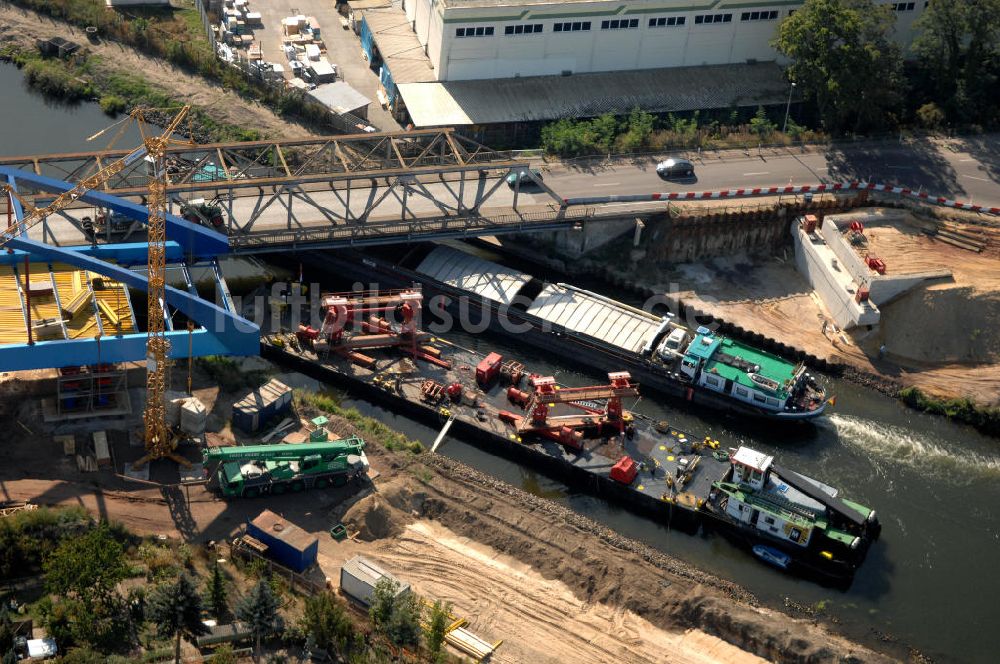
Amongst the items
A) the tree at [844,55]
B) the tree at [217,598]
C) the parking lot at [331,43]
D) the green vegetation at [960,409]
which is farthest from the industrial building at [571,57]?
the tree at [217,598]

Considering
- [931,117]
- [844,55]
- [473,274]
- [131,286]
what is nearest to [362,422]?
[131,286]

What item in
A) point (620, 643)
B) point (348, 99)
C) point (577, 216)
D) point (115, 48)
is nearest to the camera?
point (620, 643)

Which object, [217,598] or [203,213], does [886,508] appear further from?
[203,213]

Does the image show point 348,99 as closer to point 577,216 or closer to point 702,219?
point 577,216

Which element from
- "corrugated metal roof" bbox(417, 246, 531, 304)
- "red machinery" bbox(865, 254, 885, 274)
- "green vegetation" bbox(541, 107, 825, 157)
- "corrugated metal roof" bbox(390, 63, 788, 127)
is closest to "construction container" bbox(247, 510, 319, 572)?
"corrugated metal roof" bbox(417, 246, 531, 304)

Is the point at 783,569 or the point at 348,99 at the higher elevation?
the point at 348,99

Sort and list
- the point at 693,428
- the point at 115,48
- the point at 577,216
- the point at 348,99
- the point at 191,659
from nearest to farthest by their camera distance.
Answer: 1. the point at 191,659
2. the point at 693,428
3. the point at 577,216
4. the point at 348,99
5. the point at 115,48

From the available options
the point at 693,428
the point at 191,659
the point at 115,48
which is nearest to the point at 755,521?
the point at 693,428
